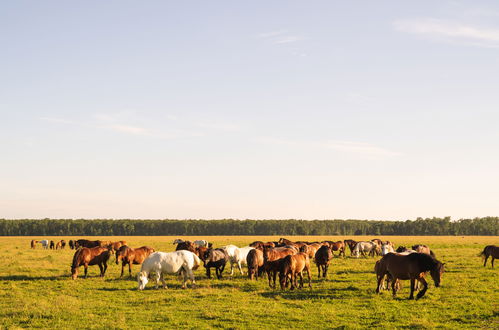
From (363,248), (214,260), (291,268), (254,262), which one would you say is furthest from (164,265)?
(363,248)

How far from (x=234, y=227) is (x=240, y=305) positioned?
148705 millimetres

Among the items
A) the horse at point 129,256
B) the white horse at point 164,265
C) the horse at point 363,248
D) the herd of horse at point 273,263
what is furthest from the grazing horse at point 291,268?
the horse at point 363,248

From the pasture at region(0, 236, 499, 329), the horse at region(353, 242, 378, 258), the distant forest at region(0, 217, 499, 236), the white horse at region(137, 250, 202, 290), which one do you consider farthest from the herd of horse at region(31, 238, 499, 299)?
the distant forest at region(0, 217, 499, 236)

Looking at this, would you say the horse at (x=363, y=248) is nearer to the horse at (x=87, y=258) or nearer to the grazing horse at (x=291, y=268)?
the grazing horse at (x=291, y=268)

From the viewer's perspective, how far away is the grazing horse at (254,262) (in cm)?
2320

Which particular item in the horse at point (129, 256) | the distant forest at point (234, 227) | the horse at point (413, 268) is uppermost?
the horse at point (413, 268)

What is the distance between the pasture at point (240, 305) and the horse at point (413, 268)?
769 millimetres

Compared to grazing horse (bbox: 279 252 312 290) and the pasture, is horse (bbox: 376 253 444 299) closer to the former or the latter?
the pasture

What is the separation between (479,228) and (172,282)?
16217 cm

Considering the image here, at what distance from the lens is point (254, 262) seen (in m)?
23.2

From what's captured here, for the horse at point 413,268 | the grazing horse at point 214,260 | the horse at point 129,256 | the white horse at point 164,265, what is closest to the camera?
the horse at point 413,268

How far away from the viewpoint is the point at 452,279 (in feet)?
78.8

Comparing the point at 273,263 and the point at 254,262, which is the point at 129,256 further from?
the point at 273,263

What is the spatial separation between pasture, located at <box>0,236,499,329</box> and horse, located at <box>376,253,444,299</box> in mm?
769
